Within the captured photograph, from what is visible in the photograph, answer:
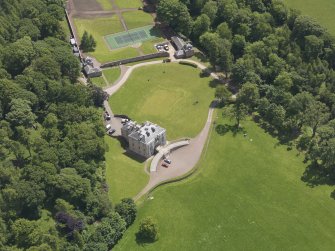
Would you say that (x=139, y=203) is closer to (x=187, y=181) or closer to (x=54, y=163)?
(x=187, y=181)

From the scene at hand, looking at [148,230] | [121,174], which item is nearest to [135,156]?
[121,174]

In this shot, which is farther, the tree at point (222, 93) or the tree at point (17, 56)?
the tree at point (222, 93)

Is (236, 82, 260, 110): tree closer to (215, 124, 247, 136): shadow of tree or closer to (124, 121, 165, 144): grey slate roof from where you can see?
(215, 124, 247, 136): shadow of tree

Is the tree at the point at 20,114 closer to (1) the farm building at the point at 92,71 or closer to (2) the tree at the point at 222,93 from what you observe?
(1) the farm building at the point at 92,71

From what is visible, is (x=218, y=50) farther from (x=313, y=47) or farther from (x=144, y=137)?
(x=144, y=137)

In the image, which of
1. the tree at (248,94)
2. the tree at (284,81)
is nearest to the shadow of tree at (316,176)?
the tree at (248,94)

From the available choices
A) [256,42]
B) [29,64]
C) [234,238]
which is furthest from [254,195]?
[29,64]
